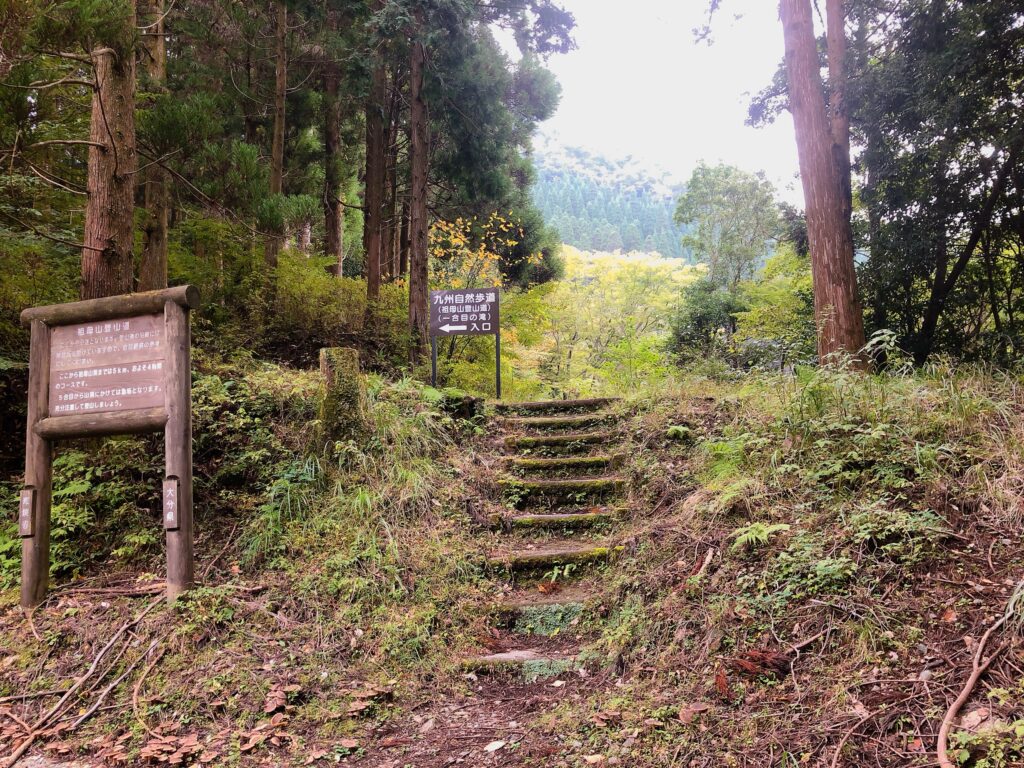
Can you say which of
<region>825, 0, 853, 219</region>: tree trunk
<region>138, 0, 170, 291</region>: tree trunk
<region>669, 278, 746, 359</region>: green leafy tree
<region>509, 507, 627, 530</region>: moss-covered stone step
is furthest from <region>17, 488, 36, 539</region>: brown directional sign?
<region>669, 278, 746, 359</region>: green leafy tree

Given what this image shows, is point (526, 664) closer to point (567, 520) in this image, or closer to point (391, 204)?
point (567, 520)

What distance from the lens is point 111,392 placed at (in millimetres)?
4516

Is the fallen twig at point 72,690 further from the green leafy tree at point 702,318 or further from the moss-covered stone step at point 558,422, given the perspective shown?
the green leafy tree at point 702,318

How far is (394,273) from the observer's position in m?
18.4

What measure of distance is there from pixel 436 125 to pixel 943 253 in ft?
31.3

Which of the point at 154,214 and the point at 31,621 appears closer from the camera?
the point at 31,621

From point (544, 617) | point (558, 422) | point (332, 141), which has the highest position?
point (332, 141)

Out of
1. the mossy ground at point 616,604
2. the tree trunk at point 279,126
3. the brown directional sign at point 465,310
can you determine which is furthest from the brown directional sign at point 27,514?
the tree trunk at point 279,126

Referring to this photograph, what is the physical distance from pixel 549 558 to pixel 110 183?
5.41 meters

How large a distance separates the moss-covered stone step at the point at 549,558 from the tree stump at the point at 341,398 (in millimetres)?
1888

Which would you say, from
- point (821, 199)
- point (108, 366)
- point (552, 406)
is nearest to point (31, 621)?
point (108, 366)

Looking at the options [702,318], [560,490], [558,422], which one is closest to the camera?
[560,490]

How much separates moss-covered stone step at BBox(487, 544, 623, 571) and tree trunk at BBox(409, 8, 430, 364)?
19.2ft

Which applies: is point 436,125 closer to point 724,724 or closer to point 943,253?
point 943,253
